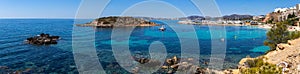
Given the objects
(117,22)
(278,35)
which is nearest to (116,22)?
(117,22)

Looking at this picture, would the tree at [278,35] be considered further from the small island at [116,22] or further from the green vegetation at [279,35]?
the small island at [116,22]

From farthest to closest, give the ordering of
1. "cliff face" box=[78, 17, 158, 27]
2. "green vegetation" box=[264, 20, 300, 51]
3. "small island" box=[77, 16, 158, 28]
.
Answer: "cliff face" box=[78, 17, 158, 27]
"small island" box=[77, 16, 158, 28]
"green vegetation" box=[264, 20, 300, 51]

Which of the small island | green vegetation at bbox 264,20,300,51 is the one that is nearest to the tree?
green vegetation at bbox 264,20,300,51

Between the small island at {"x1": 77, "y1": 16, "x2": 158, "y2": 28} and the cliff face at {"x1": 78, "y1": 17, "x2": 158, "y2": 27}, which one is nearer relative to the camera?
the small island at {"x1": 77, "y1": 16, "x2": 158, "y2": 28}

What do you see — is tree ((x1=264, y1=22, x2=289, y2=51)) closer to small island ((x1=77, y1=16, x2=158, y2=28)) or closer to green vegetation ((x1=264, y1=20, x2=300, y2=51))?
green vegetation ((x1=264, y1=20, x2=300, y2=51))

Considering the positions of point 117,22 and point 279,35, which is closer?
point 279,35

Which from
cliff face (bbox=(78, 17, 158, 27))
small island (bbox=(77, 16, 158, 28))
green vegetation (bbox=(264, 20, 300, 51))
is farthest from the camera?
cliff face (bbox=(78, 17, 158, 27))

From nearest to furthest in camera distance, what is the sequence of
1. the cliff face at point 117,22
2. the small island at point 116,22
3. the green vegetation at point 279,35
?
the green vegetation at point 279,35 < the small island at point 116,22 < the cliff face at point 117,22

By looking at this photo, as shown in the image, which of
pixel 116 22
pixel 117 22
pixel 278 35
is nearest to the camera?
pixel 278 35

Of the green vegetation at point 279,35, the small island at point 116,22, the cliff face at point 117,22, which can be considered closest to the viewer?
the green vegetation at point 279,35

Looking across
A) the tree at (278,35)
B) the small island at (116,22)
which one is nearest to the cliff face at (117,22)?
the small island at (116,22)

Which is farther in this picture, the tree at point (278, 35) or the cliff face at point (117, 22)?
the cliff face at point (117, 22)

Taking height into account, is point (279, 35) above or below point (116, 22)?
below

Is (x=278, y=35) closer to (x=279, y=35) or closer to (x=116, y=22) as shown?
(x=279, y=35)
